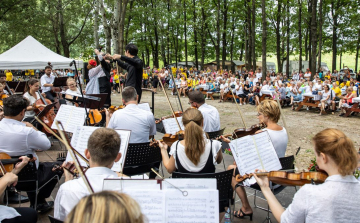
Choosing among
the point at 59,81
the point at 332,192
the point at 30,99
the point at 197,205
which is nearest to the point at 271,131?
the point at 332,192

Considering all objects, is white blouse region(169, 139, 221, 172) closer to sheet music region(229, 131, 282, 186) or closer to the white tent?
sheet music region(229, 131, 282, 186)

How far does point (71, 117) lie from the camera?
4.96 m

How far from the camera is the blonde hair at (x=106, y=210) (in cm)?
115

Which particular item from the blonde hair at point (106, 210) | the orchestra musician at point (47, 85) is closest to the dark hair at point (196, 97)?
the blonde hair at point (106, 210)

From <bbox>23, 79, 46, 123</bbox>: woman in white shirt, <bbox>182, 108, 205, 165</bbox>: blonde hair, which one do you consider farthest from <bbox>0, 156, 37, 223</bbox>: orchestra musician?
<bbox>23, 79, 46, 123</bbox>: woman in white shirt

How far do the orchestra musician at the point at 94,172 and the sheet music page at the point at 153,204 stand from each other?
516 mm

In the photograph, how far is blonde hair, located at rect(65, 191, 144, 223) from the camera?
115cm

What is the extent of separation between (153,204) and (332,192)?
116 centimetres

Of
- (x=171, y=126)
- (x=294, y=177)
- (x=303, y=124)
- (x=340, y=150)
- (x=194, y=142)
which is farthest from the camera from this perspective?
(x=303, y=124)

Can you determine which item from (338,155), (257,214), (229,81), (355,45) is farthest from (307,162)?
(355,45)

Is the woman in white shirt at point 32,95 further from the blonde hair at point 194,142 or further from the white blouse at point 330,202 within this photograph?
the white blouse at point 330,202

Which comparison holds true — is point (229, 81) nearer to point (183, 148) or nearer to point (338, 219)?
point (183, 148)

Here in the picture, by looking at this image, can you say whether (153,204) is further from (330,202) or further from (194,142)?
(194,142)

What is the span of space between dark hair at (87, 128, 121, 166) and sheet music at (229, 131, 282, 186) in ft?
3.83
